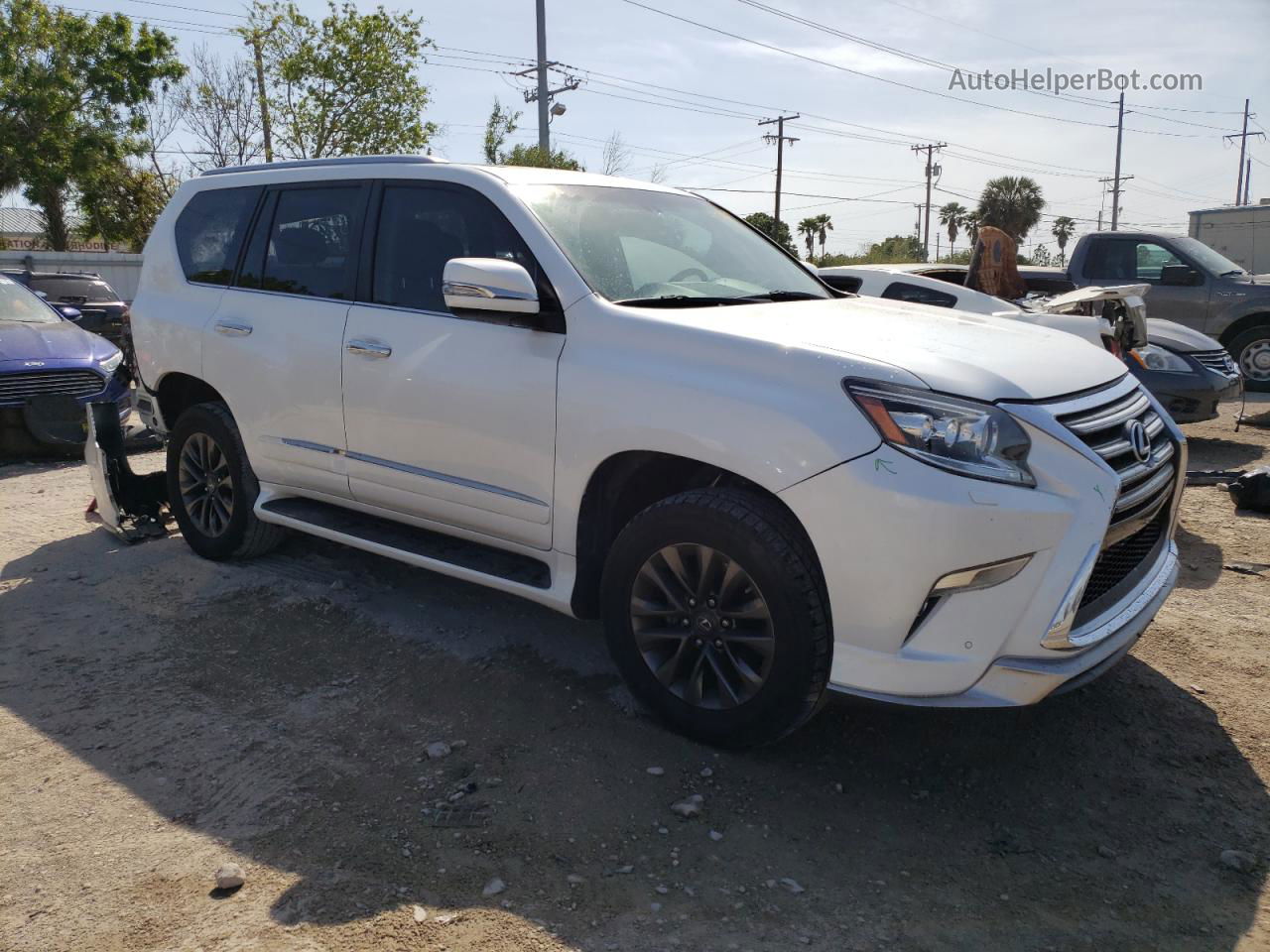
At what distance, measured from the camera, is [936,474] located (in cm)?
270

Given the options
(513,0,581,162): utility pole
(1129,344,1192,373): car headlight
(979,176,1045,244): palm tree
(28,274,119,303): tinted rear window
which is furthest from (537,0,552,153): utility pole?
(979,176,1045,244): palm tree

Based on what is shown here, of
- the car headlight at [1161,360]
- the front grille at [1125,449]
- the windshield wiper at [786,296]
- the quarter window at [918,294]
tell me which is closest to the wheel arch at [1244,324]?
the car headlight at [1161,360]

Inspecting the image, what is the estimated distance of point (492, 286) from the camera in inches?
135

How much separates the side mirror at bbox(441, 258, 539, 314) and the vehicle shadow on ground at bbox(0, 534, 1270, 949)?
4.75 ft

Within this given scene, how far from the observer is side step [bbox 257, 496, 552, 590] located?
148 inches

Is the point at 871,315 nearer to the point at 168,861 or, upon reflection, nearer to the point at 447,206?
the point at 447,206

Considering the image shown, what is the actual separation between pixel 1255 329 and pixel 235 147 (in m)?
27.3

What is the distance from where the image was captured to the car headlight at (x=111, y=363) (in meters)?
8.78

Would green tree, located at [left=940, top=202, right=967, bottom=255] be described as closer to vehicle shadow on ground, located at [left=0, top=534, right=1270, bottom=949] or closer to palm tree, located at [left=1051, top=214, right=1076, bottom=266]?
palm tree, located at [left=1051, top=214, right=1076, bottom=266]

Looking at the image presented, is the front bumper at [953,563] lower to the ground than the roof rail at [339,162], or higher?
lower

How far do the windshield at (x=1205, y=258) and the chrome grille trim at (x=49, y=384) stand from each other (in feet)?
36.5

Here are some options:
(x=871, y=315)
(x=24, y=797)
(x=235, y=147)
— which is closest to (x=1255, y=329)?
(x=871, y=315)

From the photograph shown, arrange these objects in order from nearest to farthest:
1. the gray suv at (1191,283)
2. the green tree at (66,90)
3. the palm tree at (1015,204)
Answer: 1. the gray suv at (1191,283)
2. the green tree at (66,90)
3. the palm tree at (1015,204)

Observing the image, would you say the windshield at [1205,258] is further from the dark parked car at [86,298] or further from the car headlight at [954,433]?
the dark parked car at [86,298]
